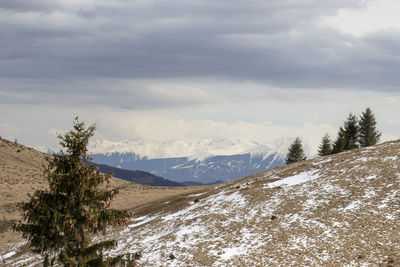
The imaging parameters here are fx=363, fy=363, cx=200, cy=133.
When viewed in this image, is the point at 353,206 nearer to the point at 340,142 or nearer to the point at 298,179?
the point at 298,179

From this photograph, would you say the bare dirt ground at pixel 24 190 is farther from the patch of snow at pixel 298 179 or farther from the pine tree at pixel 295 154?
the pine tree at pixel 295 154

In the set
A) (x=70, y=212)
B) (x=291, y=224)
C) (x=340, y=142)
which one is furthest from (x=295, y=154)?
(x=70, y=212)

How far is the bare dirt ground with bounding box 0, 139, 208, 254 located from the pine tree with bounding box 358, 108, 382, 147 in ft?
158

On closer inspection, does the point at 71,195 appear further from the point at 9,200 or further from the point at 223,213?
the point at 9,200

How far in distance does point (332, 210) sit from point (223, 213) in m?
9.83

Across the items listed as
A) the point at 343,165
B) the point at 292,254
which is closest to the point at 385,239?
the point at 292,254

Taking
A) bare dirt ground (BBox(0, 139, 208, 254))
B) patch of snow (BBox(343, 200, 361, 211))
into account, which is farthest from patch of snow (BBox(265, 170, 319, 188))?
bare dirt ground (BBox(0, 139, 208, 254))

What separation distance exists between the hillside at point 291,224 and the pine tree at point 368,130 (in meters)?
53.8

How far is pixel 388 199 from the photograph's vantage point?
29.6 m

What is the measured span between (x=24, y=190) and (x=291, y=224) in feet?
217

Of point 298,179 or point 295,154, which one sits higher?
point 295,154

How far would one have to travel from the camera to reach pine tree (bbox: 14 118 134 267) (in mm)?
18266

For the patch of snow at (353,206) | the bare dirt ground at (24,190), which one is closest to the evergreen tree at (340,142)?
the bare dirt ground at (24,190)

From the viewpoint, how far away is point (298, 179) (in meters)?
40.9
